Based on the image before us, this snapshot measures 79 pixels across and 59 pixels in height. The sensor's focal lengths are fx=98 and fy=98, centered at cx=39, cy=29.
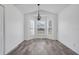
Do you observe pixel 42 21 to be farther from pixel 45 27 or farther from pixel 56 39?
pixel 56 39

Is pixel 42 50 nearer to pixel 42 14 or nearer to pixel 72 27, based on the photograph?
pixel 72 27

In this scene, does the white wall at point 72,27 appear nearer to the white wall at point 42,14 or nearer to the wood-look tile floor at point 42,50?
the wood-look tile floor at point 42,50

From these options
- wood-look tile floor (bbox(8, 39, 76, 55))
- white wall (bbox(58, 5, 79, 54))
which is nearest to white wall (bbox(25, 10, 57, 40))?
wood-look tile floor (bbox(8, 39, 76, 55))

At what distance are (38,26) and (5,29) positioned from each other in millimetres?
4995

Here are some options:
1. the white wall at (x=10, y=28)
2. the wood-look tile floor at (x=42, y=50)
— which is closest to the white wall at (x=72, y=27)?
the wood-look tile floor at (x=42, y=50)

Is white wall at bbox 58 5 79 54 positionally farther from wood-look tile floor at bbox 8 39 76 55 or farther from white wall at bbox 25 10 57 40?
white wall at bbox 25 10 57 40

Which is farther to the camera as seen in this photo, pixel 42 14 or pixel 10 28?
pixel 42 14

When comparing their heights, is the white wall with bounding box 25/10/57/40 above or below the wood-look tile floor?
above

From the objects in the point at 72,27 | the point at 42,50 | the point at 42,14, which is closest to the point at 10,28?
the point at 42,50

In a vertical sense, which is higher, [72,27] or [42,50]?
[72,27]

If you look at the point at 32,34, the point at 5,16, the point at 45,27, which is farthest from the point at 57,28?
the point at 5,16

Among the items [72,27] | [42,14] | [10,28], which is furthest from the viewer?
[42,14]

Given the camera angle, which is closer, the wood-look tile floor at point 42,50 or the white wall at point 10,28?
the white wall at point 10,28

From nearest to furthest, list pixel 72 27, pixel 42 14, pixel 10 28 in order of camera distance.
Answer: pixel 10 28 → pixel 72 27 → pixel 42 14
